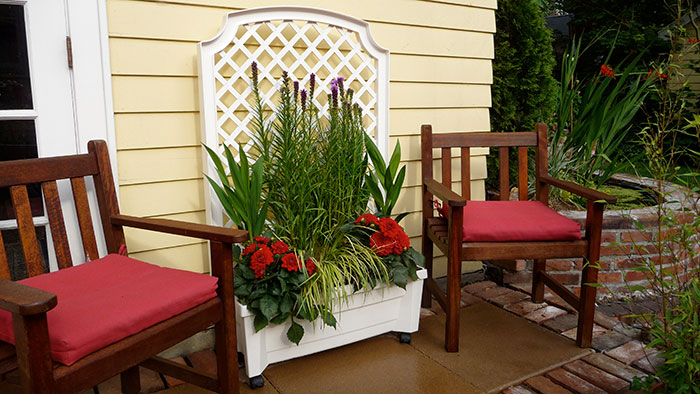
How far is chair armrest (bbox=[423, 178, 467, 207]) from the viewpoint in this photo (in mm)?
2092

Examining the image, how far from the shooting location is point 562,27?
1405 centimetres

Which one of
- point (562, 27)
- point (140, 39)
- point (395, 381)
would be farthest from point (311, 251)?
point (562, 27)

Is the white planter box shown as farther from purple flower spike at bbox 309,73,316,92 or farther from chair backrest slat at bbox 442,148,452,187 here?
purple flower spike at bbox 309,73,316,92

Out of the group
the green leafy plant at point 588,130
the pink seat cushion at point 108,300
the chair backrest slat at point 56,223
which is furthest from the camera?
the green leafy plant at point 588,130

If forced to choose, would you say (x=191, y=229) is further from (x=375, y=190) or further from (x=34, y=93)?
(x=375, y=190)

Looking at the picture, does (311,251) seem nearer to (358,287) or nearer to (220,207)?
(358,287)

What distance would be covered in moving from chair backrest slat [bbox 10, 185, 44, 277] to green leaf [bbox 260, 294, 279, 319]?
74 cm

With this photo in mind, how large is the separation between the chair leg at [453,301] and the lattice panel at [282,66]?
81 centimetres

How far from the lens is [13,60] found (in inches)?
73.9

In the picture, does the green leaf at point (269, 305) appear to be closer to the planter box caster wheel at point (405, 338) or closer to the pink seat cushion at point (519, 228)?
the planter box caster wheel at point (405, 338)

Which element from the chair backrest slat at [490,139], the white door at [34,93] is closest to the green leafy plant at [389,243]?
the chair backrest slat at [490,139]

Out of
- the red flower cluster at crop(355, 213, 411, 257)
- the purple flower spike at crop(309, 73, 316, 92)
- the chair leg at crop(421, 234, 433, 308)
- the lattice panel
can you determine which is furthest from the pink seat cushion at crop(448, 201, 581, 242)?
the purple flower spike at crop(309, 73, 316, 92)

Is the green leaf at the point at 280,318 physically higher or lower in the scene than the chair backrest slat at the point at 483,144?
lower

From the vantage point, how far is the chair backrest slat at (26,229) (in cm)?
171
